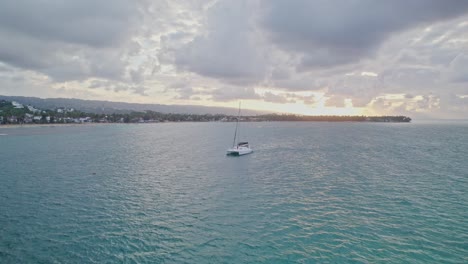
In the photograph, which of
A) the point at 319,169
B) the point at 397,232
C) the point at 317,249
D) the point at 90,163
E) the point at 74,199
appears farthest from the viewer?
the point at 90,163

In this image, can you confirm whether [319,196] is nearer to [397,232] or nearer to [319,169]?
[397,232]

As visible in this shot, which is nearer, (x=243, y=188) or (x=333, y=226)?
(x=333, y=226)

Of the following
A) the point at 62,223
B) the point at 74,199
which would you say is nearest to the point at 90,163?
the point at 74,199

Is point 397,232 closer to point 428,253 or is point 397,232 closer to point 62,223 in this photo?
point 428,253

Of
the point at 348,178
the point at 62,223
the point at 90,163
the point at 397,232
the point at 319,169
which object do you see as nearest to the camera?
the point at 397,232

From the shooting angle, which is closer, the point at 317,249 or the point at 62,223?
the point at 317,249

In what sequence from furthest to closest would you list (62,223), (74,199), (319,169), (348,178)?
(319,169), (348,178), (74,199), (62,223)

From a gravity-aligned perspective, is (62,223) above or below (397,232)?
below

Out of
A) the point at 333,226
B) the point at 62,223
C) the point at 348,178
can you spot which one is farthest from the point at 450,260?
the point at 62,223

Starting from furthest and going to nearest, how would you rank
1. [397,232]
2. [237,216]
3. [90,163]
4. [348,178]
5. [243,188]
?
1. [90,163]
2. [348,178]
3. [243,188]
4. [237,216]
5. [397,232]
